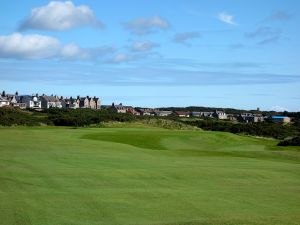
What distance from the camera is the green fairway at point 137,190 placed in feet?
57.9

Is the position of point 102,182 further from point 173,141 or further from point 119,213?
point 173,141

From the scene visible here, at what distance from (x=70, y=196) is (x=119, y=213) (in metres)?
3.44

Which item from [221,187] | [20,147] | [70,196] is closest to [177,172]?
[221,187]

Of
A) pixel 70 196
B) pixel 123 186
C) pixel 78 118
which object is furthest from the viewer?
pixel 78 118

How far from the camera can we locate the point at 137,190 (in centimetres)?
2305

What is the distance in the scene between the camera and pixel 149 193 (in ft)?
73.4

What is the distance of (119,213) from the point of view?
59.7 ft

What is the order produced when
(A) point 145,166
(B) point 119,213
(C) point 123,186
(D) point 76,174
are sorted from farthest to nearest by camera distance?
1. (A) point 145,166
2. (D) point 76,174
3. (C) point 123,186
4. (B) point 119,213

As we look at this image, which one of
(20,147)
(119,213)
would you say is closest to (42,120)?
(20,147)

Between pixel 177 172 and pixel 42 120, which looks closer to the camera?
pixel 177 172

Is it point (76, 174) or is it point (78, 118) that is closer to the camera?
point (76, 174)

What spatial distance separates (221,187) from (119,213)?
803cm

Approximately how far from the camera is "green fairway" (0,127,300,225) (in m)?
17.6

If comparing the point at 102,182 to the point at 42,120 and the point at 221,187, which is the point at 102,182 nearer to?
the point at 221,187
